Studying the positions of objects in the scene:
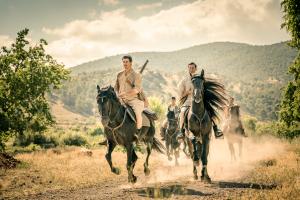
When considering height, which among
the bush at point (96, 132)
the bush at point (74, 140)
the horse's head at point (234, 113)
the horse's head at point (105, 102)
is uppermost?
the horse's head at point (105, 102)

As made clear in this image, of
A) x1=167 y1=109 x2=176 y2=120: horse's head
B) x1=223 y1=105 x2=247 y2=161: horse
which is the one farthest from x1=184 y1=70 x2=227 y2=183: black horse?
x1=167 y1=109 x2=176 y2=120: horse's head

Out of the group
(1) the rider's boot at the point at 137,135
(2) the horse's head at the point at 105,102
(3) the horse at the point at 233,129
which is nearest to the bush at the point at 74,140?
(3) the horse at the point at 233,129

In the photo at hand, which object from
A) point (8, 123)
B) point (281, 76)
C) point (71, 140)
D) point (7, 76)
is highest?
point (281, 76)

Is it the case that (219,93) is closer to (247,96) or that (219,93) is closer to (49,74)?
(49,74)

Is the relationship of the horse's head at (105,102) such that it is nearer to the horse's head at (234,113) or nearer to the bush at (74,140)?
the horse's head at (234,113)

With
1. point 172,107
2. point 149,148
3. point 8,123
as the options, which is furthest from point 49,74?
point 149,148

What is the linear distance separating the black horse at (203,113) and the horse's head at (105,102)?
8.18 ft

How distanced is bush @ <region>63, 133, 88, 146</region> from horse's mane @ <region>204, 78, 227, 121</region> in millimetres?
33995

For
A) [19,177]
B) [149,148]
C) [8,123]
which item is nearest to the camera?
[149,148]

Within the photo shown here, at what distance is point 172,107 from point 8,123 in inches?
430

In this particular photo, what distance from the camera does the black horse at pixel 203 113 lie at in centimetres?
1070

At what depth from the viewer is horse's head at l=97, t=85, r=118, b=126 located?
984 cm

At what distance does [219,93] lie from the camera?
38.5 ft

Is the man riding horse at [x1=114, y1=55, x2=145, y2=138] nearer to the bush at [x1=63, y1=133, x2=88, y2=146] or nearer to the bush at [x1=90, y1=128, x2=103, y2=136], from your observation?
the bush at [x1=63, y1=133, x2=88, y2=146]
